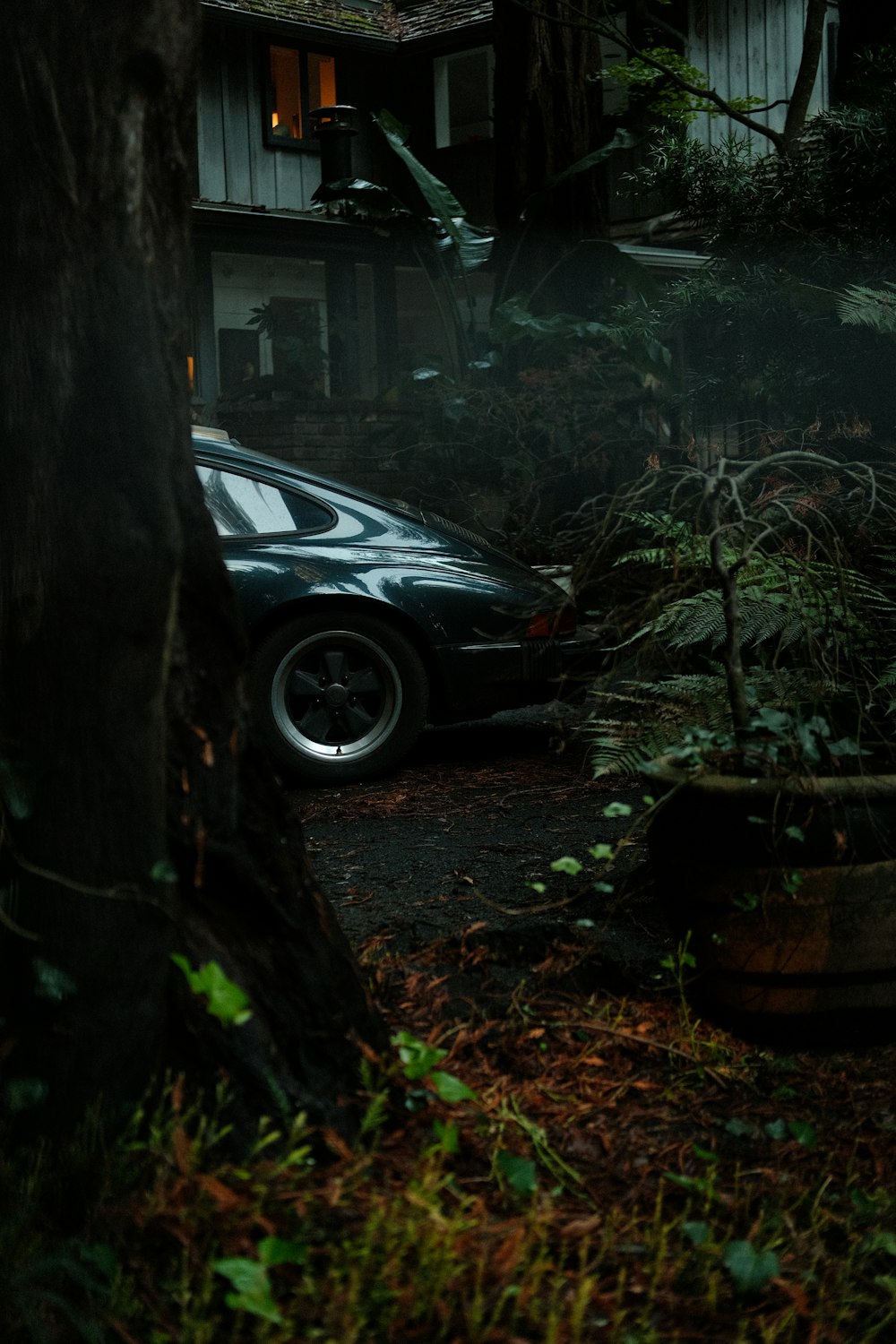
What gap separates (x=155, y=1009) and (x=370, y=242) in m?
19.7

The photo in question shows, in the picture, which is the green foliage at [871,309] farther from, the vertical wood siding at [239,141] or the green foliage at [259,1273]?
the vertical wood siding at [239,141]

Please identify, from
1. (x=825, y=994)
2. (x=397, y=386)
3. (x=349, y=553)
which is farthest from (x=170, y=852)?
(x=397, y=386)

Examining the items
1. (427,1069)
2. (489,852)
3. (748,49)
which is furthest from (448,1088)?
(748,49)

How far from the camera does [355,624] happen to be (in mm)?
6660

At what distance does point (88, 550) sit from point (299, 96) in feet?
69.1

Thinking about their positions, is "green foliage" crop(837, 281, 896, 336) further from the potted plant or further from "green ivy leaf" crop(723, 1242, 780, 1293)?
"green ivy leaf" crop(723, 1242, 780, 1293)

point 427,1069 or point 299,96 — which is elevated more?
point 299,96

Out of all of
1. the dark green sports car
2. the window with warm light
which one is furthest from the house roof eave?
the dark green sports car

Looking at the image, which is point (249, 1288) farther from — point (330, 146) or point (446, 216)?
point (330, 146)

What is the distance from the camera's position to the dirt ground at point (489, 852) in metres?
4.04

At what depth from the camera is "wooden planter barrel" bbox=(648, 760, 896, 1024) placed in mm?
3338

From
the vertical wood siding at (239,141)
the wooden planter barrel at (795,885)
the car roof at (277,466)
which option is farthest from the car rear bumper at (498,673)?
the vertical wood siding at (239,141)

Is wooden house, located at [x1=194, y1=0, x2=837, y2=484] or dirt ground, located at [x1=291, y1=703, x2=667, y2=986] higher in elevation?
wooden house, located at [x1=194, y1=0, x2=837, y2=484]

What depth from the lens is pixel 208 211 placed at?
18.8m
